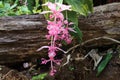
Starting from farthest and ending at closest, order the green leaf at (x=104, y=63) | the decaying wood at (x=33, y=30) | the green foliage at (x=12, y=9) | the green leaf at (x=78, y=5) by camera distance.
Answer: the green foliage at (x=12, y=9), the green leaf at (x=104, y=63), the decaying wood at (x=33, y=30), the green leaf at (x=78, y=5)

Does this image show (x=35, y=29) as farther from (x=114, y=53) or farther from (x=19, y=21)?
(x=114, y=53)

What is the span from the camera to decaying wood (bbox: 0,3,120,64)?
1893 millimetres

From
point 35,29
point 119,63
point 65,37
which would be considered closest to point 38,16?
point 35,29

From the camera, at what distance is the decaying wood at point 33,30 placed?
1.89 meters

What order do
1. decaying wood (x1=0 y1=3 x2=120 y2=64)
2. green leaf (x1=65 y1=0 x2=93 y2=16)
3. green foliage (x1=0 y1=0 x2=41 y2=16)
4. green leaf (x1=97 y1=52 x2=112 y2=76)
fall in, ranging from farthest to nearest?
green foliage (x1=0 y1=0 x2=41 y2=16) < green leaf (x1=97 y1=52 x2=112 y2=76) < decaying wood (x1=0 y1=3 x2=120 y2=64) < green leaf (x1=65 y1=0 x2=93 y2=16)

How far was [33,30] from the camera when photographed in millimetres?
1896

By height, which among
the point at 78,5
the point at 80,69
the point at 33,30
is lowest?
the point at 80,69

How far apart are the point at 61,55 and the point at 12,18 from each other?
59 centimetres

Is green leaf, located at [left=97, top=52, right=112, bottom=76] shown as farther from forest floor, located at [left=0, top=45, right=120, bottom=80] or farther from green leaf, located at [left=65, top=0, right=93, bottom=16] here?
green leaf, located at [left=65, top=0, right=93, bottom=16]

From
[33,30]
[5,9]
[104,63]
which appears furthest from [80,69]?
[5,9]

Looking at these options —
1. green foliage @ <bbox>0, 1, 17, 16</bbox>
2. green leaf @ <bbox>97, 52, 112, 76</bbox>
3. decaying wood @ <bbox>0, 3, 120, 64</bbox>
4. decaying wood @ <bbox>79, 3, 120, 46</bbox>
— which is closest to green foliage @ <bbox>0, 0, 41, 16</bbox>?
green foliage @ <bbox>0, 1, 17, 16</bbox>

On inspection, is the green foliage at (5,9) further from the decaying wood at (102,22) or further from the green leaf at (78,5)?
the green leaf at (78,5)

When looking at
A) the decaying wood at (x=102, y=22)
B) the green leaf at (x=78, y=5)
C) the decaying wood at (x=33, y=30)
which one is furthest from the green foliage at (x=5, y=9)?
the green leaf at (x=78, y=5)

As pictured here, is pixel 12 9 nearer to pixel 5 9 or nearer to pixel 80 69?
pixel 5 9
